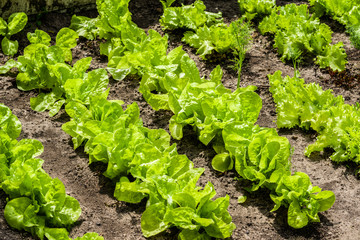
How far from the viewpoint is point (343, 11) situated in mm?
6227

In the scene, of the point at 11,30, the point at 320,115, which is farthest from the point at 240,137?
the point at 11,30

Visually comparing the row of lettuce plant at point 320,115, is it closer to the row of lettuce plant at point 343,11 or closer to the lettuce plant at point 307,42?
the lettuce plant at point 307,42

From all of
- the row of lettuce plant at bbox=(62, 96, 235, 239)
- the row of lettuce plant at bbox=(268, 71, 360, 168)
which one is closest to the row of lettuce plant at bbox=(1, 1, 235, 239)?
the row of lettuce plant at bbox=(62, 96, 235, 239)

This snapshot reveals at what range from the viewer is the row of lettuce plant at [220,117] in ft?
12.2

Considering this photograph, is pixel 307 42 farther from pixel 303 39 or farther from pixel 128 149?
pixel 128 149

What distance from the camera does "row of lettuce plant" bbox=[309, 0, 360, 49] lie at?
5559 millimetres

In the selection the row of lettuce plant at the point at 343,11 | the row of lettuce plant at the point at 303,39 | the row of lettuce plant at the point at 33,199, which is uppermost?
the row of lettuce plant at the point at 343,11

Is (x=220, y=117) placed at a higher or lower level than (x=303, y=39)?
lower

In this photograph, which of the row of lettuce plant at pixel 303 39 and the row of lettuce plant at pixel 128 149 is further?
the row of lettuce plant at pixel 303 39

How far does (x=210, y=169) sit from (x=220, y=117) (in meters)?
0.45

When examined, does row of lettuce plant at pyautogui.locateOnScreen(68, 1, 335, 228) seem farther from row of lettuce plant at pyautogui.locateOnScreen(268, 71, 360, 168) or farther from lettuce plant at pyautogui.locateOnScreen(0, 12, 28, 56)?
lettuce plant at pyautogui.locateOnScreen(0, 12, 28, 56)

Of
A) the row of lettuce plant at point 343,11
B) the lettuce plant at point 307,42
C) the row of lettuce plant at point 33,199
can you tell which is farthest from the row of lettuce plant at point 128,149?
the row of lettuce plant at point 343,11

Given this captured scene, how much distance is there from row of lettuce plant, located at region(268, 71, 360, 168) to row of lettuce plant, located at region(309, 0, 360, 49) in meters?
1.08

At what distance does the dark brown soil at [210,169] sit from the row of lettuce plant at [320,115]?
0.38 feet
